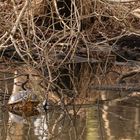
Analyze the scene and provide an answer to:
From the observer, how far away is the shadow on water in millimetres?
6383

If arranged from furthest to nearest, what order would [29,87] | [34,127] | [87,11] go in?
[87,11], [29,87], [34,127]

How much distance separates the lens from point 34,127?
6.75m

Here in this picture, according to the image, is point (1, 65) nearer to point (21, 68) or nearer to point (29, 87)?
point (21, 68)

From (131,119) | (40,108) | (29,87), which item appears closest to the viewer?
(131,119)

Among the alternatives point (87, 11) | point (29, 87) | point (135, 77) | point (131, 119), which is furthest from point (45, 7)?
point (131, 119)

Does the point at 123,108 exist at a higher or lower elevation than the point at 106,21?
lower

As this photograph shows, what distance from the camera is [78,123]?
697cm

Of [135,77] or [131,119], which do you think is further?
[135,77]

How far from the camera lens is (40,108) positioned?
25.7ft

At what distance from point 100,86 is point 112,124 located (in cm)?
256

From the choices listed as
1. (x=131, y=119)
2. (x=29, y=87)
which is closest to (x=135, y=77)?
(x=29, y=87)

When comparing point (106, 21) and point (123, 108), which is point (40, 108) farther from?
point (106, 21)

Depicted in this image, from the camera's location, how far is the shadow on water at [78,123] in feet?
20.9

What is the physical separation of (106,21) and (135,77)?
339cm
